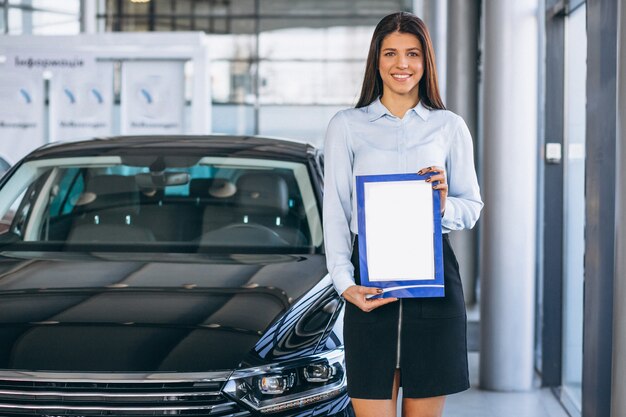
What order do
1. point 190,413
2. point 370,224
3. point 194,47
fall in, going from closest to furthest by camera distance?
point 370,224 < point 190,413 < point 194,47

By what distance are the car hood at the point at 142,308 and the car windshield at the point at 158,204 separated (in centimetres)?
29

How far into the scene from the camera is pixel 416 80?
8.33 feet

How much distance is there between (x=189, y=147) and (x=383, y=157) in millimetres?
2143

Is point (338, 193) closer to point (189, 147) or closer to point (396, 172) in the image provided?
point (396, 172)

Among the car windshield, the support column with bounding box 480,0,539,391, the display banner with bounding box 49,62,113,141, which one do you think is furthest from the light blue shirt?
the display banner with bounding box 49,62,113,141

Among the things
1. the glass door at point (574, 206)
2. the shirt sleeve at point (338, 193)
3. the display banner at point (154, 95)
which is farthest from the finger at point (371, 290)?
the display banner at point (154, 95)

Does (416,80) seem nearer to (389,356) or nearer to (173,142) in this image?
(389,356)

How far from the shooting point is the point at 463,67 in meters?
9.24

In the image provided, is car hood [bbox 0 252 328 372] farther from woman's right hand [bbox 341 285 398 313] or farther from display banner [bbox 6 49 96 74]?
display banner [bbox 6 49 96 74]

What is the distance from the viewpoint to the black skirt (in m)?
2.46

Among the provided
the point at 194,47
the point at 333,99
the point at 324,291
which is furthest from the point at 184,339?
the point at 333,99

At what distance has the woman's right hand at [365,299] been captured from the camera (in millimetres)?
2400

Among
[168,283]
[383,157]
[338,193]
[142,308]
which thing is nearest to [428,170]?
[383,157]

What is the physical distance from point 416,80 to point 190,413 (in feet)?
3.56
